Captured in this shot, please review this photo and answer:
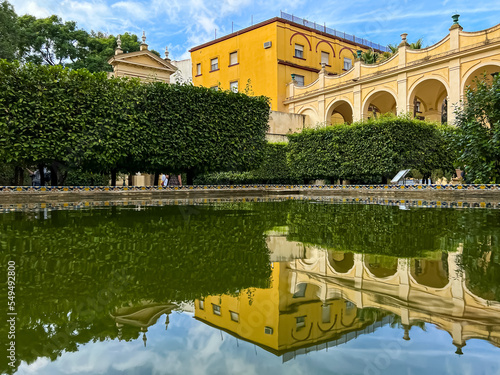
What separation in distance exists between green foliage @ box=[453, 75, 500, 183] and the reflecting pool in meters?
7.16

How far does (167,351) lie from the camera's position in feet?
4.39

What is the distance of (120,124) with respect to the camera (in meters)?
11.5

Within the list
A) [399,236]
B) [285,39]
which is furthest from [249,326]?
[285,39]

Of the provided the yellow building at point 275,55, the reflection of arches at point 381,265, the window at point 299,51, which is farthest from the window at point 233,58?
the reflection of arches at point 381,265

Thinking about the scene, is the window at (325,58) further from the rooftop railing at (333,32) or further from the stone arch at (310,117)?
the stone arch at (310,117)

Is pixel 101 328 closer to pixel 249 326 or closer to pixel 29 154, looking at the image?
pixel 249 326

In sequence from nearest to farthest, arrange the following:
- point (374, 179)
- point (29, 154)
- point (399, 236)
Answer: point (399, 236), point (29, 154), point (374, 179)

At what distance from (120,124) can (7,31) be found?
18754mm

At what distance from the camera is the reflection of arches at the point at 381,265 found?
2.37m

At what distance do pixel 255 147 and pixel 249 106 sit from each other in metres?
1.56

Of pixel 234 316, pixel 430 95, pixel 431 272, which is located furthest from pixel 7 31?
pixel 431 272

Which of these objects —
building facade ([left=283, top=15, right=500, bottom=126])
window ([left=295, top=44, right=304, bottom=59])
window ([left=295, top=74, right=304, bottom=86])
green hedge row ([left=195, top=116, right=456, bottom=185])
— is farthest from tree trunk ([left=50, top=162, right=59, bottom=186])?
window ([left=295, top=44, right=304, bottom=59])

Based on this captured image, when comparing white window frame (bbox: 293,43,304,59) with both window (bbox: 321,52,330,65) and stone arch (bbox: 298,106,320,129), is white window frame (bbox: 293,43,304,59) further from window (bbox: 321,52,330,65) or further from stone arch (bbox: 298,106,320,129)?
stone arch (bbox: 298,106,320,129)

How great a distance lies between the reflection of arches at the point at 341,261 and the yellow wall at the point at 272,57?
28.9m
